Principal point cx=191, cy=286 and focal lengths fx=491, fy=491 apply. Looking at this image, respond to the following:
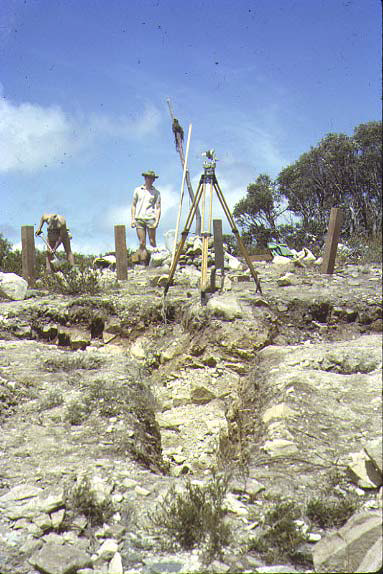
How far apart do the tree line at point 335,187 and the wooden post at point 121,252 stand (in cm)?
1162

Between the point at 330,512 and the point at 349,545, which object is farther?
the point at 330,512

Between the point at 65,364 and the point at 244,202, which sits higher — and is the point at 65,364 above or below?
below

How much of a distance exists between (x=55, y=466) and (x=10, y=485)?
1.30ft

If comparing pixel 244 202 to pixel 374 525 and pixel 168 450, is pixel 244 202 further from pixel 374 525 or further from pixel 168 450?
pixel 374 525

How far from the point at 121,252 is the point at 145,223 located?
5.27ft

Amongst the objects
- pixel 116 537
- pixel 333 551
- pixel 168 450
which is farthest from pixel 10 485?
pixel 333 551

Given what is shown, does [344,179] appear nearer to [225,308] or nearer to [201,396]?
[225,308]

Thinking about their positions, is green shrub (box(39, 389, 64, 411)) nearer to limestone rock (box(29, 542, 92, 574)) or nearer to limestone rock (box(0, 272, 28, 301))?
limestone rock (box(29, 542, 92, 574))

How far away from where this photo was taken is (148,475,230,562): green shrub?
3016 millimetres

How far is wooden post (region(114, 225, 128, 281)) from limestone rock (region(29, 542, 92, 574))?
8.43m

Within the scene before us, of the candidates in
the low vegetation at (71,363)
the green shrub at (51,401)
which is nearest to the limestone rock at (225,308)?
the low vegetation at (71,363)

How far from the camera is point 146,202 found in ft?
40.7

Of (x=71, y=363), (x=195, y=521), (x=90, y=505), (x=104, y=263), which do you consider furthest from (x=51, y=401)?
(x=104, y=263)

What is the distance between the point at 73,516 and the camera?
339 centimetres
